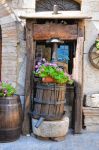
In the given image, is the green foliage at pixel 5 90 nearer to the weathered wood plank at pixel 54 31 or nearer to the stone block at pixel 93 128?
the weathered wood plank at pixel 54 31

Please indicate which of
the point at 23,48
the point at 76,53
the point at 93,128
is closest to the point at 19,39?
the point at 23,48

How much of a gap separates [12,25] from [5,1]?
0.55 meters

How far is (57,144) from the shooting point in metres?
6.00

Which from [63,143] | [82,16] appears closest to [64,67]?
[82,16]

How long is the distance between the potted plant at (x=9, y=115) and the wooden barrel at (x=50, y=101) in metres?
0.42

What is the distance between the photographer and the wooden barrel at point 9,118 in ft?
19.6

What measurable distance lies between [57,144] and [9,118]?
106 centimetres

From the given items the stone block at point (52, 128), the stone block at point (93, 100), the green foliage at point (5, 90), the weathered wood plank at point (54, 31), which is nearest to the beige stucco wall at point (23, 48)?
the stone block at point (93, 100)

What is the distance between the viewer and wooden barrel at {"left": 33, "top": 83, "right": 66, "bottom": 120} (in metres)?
6.14

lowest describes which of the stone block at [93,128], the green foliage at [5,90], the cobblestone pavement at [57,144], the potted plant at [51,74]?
the cobblestone pavement at [57,144]

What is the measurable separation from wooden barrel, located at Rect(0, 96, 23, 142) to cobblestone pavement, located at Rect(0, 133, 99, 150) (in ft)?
0.51

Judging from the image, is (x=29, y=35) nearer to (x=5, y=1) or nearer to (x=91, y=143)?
(x=5, y=1)

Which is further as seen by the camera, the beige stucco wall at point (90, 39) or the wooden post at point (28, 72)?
the beige stucco wall at point (90, 39)

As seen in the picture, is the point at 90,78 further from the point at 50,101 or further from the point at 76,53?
the point at 50,101
